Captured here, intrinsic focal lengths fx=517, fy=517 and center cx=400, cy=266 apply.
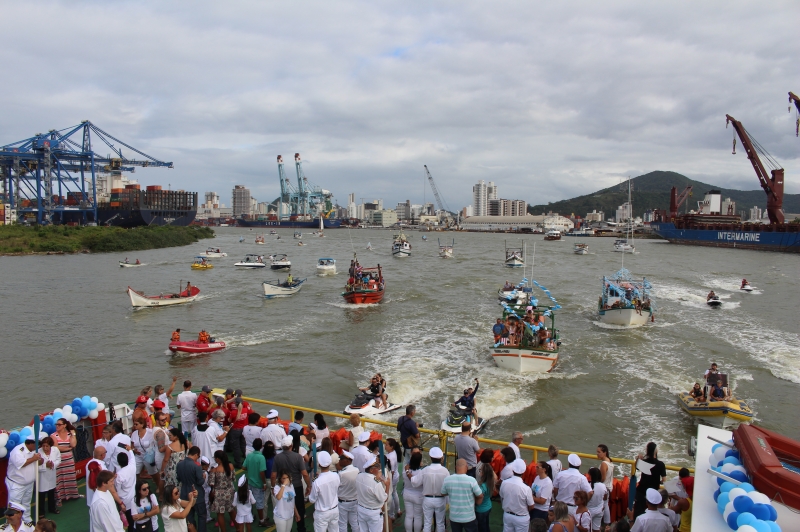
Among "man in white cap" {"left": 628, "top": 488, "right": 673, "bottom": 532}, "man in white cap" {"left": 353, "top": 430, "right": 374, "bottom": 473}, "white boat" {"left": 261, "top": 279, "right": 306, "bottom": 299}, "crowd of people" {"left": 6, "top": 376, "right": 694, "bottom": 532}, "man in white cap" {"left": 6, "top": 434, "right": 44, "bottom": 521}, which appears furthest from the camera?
"white boat" {"left": 261, "top": 279, "right": 306, "bottom": 299}

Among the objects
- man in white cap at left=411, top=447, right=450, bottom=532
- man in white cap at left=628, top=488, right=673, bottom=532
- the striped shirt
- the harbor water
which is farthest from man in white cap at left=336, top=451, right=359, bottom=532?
the harbor water

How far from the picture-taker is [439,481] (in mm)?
6746

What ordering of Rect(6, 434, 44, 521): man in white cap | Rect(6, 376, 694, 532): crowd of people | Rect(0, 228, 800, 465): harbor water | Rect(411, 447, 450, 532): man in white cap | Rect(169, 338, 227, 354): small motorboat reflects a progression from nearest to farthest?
Rect(6, 376, 694, 532): crowd of people, Rect(411, 447, 450, 532): man in white cap, Rect(6, 434, 44, 521): man in white cap, Rect(0, 228, 800, 465): harbor water, Rect(169, 338, 227, 354): small motorboat

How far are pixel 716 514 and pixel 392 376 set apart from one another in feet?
53.7

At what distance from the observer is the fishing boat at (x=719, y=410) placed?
14.9 metres

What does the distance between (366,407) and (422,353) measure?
8.52 m

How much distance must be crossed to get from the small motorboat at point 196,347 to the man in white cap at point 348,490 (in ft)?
61.5

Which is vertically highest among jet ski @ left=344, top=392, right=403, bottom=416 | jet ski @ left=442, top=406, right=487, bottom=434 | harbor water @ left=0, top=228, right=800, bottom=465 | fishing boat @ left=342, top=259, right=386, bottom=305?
fishing boat @ left=342, top=259, right=386, bottom=305

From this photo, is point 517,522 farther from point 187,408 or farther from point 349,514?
point 187,408

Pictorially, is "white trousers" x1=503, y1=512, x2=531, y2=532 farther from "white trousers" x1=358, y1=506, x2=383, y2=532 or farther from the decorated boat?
the decorated boat

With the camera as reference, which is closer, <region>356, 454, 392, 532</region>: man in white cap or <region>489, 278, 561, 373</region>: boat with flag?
<region>356, 454, 392, 532</region>: man in white cap

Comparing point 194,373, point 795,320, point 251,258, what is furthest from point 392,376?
point 251,258

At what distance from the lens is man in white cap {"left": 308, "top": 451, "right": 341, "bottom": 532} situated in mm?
6527

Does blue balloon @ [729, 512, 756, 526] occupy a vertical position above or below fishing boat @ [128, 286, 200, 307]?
above
